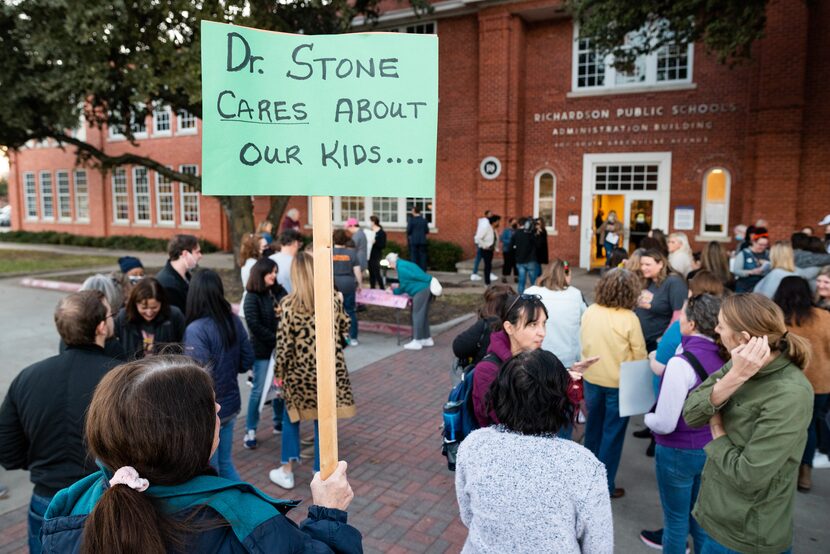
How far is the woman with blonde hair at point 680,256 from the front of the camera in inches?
312

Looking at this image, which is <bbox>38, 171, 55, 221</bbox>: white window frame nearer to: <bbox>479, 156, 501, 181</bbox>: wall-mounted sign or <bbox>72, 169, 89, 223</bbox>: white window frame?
<bbox>72, 169, 89, 223</bbox>: white window frame

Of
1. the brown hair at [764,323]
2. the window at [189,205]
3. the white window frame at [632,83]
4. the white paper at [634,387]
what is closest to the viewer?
the brown hair at [764,323]

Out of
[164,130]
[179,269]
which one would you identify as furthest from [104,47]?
[164,130]

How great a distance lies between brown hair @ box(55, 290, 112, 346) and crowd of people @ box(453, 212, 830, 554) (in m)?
1.99

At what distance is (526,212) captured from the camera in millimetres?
19766

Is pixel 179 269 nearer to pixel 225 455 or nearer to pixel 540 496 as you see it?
pixel 225 455

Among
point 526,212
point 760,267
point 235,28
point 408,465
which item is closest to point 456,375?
point 408,465

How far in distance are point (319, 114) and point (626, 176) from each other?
17656 mm

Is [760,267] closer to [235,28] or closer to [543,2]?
[235,28]

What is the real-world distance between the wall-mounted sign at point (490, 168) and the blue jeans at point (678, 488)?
1640 centimetres

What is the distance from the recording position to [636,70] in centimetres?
1789

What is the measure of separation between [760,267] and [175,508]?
9.22 m

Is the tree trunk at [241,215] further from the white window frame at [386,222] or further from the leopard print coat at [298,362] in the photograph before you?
the leopard print coat at [298,362]

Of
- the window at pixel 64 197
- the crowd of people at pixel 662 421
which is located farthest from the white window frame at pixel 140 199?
the crowd of people at pixel 662 421
